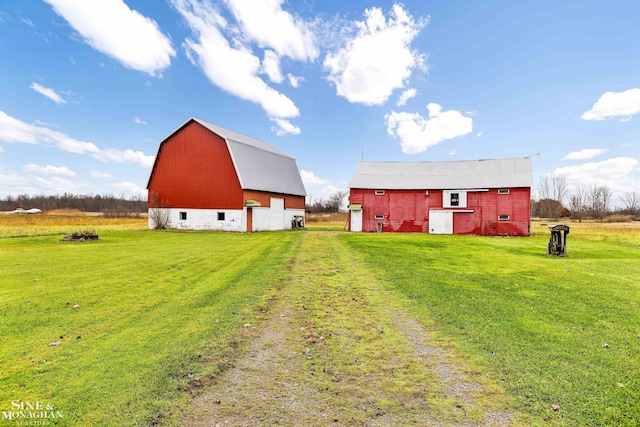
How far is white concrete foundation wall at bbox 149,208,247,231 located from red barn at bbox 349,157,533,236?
12.6 metres

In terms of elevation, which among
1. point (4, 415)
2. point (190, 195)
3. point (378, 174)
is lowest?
point (4, 415)

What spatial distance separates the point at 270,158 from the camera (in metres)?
39.1

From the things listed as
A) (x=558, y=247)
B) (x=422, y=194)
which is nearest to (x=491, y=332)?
(x=558, y=247)

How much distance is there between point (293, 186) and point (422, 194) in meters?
15.7

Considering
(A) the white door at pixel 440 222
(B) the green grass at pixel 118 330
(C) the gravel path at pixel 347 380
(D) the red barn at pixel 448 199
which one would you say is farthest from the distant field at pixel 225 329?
(A) the white door at pixel 440 222

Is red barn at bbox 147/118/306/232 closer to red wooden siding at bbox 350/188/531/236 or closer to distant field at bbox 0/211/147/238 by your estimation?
distant field at bbox 0/211/147/238

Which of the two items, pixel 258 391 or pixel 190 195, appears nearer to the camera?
pixel 258 391

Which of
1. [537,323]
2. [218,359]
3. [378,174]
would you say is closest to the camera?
[218,359]

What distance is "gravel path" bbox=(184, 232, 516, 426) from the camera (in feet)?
11.6

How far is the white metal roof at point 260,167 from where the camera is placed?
32.5 meters

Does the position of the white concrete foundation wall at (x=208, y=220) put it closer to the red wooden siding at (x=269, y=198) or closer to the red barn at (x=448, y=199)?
the red wooden siding at (x=269, y=198)

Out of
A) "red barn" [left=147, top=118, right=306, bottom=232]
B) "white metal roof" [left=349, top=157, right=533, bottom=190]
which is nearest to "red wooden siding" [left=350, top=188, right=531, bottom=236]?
"white metal roof" [left=349, top=157, right=533, bottom=190]

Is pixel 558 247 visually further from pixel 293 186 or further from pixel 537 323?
pixel 293 186

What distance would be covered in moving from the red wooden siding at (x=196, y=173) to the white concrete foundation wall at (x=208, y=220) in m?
0.51
